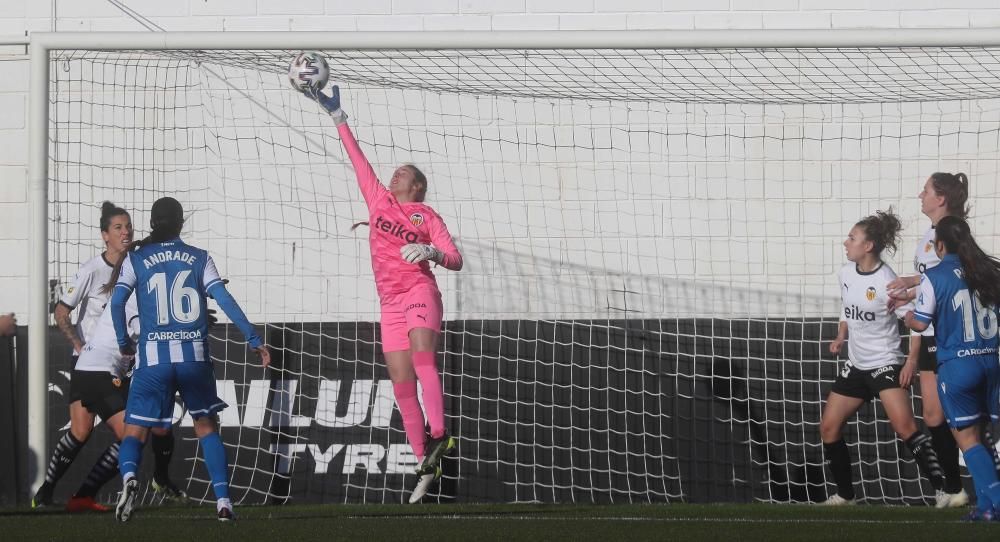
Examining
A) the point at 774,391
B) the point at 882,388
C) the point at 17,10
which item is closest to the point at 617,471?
the point at 774,391

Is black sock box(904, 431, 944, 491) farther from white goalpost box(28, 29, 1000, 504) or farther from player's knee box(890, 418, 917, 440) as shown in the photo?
white goalpost box(28, 29, 1000, 504)

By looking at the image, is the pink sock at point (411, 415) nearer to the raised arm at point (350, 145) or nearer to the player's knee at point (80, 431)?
the raised arm at point (350, 145)

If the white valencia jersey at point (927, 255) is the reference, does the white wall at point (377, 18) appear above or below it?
above

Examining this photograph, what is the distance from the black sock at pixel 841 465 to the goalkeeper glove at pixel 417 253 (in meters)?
3.03

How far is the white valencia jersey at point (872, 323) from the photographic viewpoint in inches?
320

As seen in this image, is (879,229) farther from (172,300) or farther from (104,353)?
(104,353)

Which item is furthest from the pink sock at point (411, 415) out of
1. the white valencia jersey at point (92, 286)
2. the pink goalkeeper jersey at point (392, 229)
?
the white valencia jersey at point (92, 286)

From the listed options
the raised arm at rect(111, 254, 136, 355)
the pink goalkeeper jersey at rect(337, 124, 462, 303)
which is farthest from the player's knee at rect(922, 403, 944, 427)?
the raised arm at rect(111, 254, 136, 355)

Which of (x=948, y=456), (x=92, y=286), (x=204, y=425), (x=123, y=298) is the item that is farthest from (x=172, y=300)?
(x=948, y=456)

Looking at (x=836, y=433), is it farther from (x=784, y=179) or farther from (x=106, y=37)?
(x=106, y=37)

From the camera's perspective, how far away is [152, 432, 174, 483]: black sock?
8.59 m

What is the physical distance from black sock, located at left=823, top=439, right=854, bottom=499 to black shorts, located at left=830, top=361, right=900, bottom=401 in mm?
338

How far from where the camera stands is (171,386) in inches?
255

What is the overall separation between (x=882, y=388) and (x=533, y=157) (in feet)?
11.1
